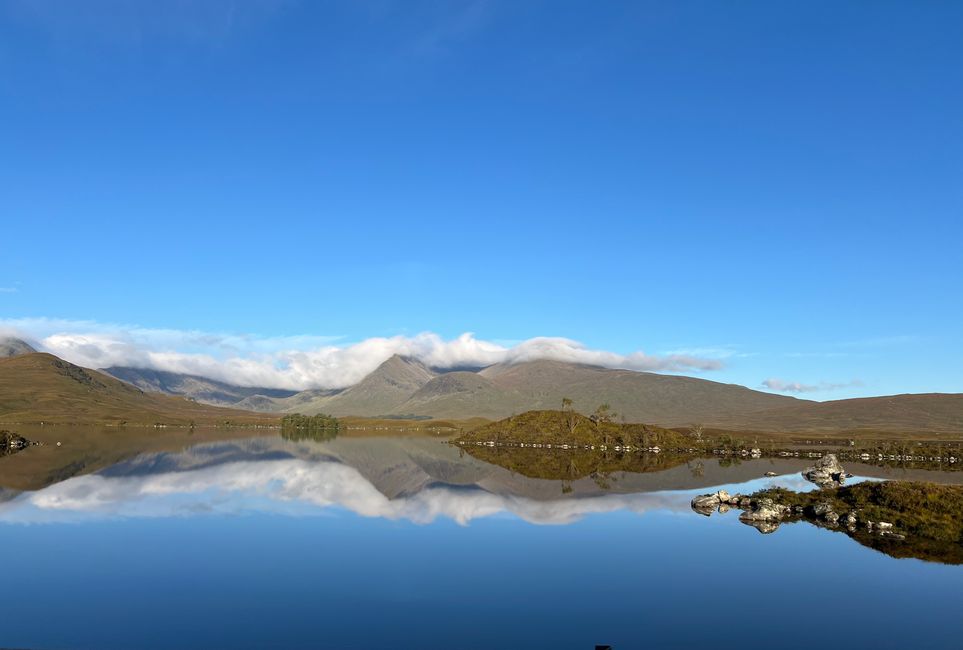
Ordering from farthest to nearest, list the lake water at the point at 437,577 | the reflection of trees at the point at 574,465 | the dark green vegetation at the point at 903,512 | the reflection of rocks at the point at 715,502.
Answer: the reflection of trees at the point at 574,465 < the reflection of rocks at the point at 715,502 < the dark green vegetation at the point at 903,512 < the lake water at the point at 437,577

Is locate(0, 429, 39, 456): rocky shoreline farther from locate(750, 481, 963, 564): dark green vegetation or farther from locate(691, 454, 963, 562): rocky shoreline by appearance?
locate(750, 481, 963, 564): dark green vegetation

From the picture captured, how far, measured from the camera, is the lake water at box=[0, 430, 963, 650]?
27.9 m

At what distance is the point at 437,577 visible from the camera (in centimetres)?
3766

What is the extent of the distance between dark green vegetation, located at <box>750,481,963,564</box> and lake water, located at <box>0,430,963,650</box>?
3297 millimetres

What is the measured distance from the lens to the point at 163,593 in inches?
1293

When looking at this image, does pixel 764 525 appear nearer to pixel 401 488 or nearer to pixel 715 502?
pixel 715 502

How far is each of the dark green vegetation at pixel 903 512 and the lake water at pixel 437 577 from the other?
330 centimetres

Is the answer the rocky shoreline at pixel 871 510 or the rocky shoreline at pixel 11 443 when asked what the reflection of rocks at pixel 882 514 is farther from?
the rocky shoreline at pixel 11 443

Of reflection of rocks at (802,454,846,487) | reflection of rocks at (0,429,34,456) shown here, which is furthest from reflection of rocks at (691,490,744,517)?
reflection of rocks at (0,429,34,456)

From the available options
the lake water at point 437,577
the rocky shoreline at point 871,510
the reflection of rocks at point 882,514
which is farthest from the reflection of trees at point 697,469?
the lake water at point 437,577

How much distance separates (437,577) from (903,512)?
4466 centimetres

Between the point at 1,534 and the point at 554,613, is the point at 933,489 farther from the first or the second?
the point at 1,534

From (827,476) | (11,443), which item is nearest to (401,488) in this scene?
(827,476)

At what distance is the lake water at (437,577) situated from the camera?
27.9 meters
